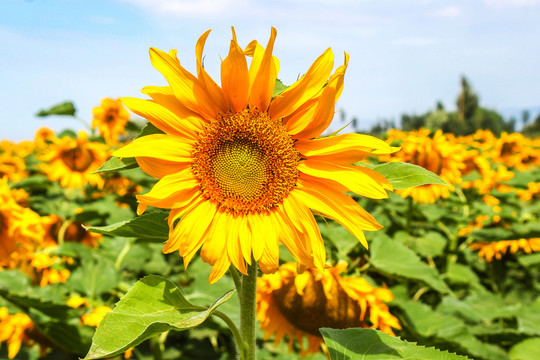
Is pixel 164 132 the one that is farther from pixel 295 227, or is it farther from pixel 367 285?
pixel 367 285

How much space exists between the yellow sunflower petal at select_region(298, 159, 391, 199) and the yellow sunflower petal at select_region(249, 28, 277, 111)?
213mm

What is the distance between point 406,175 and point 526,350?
1.66 metres

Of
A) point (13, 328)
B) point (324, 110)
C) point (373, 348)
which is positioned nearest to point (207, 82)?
point (324, 110)

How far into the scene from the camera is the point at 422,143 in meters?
3.49

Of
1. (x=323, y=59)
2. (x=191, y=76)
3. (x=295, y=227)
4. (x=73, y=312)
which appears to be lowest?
(x=73, y=312)

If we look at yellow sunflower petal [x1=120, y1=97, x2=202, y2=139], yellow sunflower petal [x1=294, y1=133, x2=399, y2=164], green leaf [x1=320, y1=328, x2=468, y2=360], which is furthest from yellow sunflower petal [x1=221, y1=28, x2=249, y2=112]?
green leaf [x1=320, y1=328, x2=468, y2=360]

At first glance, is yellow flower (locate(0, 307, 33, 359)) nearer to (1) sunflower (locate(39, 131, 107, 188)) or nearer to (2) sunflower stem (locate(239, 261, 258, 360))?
(2) sunflower stem (locate(239, 261, 258, 360))

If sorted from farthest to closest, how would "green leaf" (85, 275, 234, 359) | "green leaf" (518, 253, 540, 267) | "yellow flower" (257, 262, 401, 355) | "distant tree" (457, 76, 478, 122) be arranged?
"distant tree" (457, 76, 478, 122) < "green leaf" (518, 253, 540, 267) < "yellow flower" (257, 262, 401, 355) < "green leaf" (85, 275, 234, 359)

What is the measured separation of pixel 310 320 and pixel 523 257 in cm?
275

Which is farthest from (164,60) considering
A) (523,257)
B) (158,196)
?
(523,257)

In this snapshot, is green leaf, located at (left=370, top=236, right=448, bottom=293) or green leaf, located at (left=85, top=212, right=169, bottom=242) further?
green leaf, located at (left=370, top=236, right=448, bottom=293)

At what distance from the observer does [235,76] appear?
1.13m

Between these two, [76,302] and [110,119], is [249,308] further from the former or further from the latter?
[110,119]

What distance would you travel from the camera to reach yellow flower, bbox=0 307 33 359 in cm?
243
